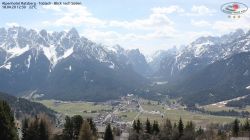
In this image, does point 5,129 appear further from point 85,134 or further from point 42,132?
point 42,132

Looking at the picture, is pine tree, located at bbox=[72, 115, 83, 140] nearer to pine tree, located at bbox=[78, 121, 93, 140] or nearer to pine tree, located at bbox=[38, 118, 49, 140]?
pine tree, located at bbox=[38, 118, 49, 140]

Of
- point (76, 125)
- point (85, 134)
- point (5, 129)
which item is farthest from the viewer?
point (76, 125)

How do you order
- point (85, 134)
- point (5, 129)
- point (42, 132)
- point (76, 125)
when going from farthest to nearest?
point (76, 125), point (42, 132), point (85, 134), point (5, 129)

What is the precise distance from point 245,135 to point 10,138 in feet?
331

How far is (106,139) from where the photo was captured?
158m

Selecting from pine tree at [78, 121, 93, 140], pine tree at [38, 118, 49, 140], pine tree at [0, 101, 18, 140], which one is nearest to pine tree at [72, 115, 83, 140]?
pine tree at [38, 118, 49, 140]

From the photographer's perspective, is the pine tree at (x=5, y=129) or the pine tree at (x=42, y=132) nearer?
the pine tree at (x=5, y=129)

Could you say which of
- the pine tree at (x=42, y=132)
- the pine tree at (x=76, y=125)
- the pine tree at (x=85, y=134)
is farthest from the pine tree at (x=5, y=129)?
the pine tree at (x=76, y=125)

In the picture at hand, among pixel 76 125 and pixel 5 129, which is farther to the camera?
pixel 76 125

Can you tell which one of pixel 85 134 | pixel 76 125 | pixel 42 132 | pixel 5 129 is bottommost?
pixel 85 134

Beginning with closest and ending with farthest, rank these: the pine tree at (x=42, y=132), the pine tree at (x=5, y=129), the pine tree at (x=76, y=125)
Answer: the pine tree at (x=5, y=129) → the pine tree at (x=42, y=132) → the pine tree at (x=76, y=125)

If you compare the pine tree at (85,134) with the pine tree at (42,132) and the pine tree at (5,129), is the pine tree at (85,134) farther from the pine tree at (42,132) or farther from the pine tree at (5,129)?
the pine tree at (5,129)

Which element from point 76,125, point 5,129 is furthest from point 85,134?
point 5,129

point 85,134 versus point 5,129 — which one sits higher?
point 5,129
